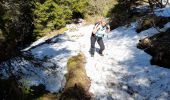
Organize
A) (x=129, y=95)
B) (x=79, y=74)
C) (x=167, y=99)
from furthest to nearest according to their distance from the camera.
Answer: (x=79, y=74), (x=129, y=95), (x=167, y=99)

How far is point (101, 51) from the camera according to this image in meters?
16.9

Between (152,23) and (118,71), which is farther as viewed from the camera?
(152,23)

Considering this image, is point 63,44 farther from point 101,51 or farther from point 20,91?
point 20,91

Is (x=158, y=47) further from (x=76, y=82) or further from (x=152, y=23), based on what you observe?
(x=76, y=82)

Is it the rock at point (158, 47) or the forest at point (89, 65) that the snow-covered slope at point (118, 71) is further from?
the rock at point (158, 47)

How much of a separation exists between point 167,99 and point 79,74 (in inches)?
150

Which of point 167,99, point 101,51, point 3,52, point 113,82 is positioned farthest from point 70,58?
point 3,52

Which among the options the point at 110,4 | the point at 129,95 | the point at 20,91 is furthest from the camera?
the point at 110,4

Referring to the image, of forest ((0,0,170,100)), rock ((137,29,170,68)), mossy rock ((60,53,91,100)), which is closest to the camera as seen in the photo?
forest ((0,0,170,100))

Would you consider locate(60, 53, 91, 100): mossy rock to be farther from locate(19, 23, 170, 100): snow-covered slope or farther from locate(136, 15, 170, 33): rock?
locate(136, 15, 170, 33): rock

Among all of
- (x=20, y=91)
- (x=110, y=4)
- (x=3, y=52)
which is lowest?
(x=110, y=4)

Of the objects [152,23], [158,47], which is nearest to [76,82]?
[158,47]

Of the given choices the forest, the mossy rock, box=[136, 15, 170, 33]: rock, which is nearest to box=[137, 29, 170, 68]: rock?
the forest

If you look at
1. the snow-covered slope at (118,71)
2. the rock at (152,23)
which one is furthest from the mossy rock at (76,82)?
the rock at (152,23)
